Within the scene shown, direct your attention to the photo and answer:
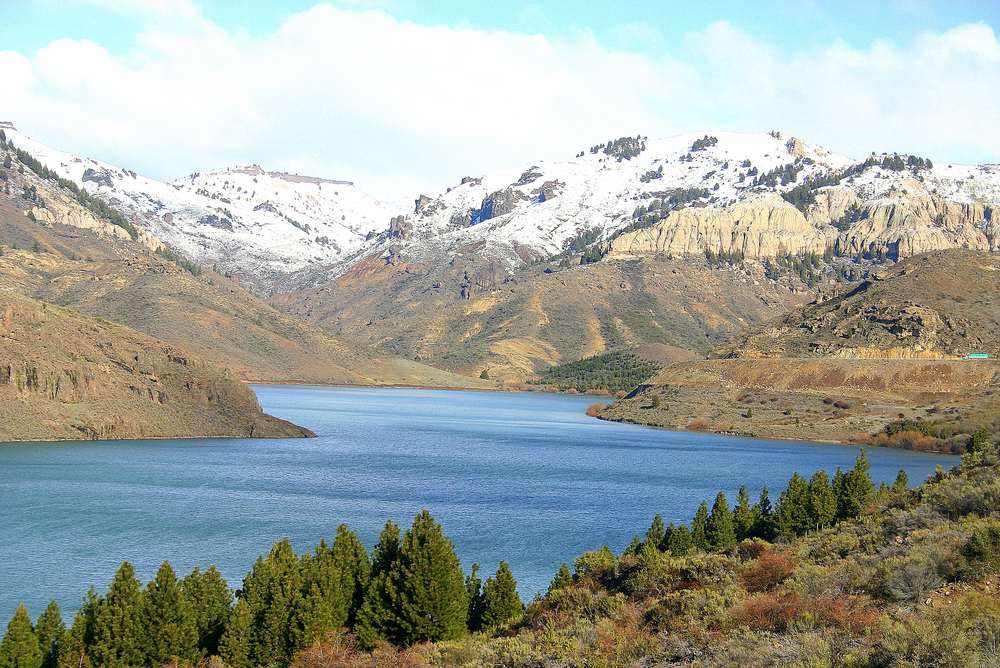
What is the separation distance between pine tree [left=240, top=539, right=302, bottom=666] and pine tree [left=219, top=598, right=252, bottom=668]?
252 millimetres

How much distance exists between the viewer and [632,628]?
32.8 metres

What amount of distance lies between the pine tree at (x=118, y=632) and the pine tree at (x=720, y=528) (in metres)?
30.0

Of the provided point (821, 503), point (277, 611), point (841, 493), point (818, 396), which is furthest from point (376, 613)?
point (818, 396)

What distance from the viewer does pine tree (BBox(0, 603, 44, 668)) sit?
37.2 meters

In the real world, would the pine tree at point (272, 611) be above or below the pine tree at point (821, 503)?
below

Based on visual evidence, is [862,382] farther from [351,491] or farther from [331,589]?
[331,589]

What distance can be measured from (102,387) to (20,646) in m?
91.5

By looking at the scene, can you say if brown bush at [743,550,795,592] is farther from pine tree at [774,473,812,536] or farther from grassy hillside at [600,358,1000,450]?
grassy hillside at [600,358,1000,450]

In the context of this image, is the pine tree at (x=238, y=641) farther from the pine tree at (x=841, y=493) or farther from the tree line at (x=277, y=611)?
the pine tree at (x=841, y=493)

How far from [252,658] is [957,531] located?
25035 mm

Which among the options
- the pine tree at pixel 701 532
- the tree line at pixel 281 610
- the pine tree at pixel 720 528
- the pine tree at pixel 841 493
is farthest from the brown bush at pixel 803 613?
the pine tree at pixel 841 493

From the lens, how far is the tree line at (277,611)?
127 feet

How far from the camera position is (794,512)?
202 ft

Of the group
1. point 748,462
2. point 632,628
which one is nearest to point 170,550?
point 632,628
